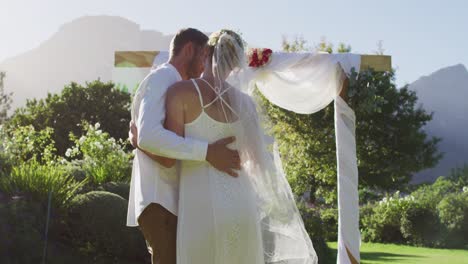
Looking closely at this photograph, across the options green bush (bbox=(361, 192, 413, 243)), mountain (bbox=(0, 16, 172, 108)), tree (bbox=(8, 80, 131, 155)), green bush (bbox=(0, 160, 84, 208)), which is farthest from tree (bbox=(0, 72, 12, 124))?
mountain (bbox=(0, 16, 172, 108))

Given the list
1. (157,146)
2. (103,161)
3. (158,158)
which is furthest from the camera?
(103,161)

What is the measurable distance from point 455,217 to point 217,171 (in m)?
13.8

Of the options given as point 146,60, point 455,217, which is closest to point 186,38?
point 146,60

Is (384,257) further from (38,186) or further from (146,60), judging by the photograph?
(146,60)

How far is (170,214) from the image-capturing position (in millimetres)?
3318

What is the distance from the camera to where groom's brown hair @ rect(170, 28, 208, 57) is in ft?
11.3

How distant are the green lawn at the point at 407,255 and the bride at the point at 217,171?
25.9 feet

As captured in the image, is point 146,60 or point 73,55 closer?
point 146,60

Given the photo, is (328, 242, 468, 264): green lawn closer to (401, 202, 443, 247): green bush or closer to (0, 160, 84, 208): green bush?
(401, 202, 443, 247): green bush

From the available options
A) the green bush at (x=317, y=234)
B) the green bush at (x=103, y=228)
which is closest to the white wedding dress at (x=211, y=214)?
the green bush at (x=103, y=228)

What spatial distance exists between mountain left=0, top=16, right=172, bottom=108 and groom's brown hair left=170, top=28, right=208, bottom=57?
8697 centimetres

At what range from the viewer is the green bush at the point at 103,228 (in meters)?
7.61

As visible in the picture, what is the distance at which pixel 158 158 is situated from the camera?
328 centimetres

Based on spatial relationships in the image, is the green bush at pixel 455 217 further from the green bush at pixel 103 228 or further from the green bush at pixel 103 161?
the green bush at pixel 103 228
